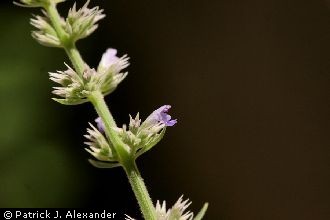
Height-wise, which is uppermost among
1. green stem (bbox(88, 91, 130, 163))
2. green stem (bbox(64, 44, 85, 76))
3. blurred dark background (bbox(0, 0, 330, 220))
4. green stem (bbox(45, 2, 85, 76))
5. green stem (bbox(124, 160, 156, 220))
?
blurred dark background (bbox(0, 0, 330, 220))

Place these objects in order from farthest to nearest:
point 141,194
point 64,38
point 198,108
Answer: point 198,108 < point 64,38 < point 141,194

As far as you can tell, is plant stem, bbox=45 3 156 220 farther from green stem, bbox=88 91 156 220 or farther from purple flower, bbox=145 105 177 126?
purple flower, bbox=145 105 177 126

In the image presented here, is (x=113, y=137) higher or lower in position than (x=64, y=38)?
lower

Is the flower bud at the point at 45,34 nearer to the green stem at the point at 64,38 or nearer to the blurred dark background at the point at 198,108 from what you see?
the green stem at the point at 64,38

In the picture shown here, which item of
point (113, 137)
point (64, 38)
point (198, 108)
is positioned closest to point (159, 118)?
point (113, 137)

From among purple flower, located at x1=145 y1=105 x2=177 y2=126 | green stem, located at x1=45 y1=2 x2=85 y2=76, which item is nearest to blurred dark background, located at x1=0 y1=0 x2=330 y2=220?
purple flower, located at x1=145 y1=105 x2=177 y2=126

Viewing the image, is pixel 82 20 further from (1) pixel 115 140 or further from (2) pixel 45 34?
(1) pixel 115 140

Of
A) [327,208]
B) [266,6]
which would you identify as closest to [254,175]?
[327,208]
